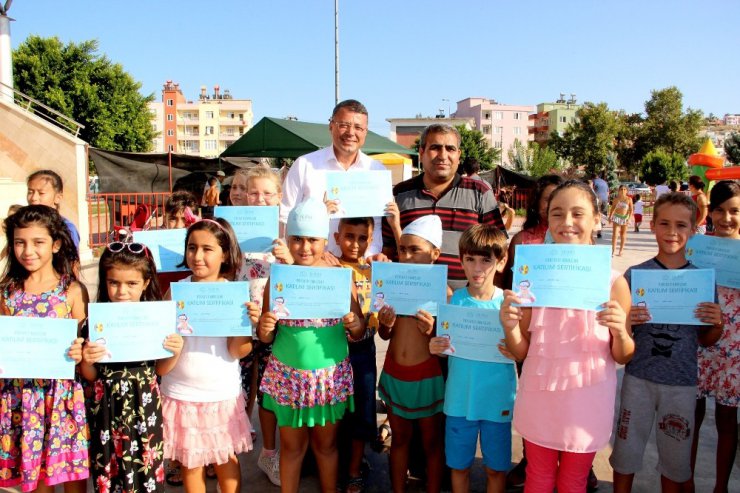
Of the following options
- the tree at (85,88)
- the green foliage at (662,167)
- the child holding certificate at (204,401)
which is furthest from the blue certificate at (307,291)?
the green foliage at (662,167)

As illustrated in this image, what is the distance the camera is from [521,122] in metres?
99.2

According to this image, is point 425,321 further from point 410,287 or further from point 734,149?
point 734,149

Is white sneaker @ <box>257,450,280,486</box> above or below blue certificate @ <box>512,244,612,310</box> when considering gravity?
below

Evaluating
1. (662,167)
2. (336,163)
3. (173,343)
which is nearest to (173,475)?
(173,343)

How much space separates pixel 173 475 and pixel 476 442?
1860 mm

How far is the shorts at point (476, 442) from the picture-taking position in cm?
270

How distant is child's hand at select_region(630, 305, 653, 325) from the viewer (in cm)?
239

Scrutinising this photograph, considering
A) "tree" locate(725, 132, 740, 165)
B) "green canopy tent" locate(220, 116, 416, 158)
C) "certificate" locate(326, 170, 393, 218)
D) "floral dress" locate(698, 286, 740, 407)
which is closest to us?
"floral dress" locate(698, 286, 740, 407)

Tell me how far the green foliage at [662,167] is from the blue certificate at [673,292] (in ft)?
168

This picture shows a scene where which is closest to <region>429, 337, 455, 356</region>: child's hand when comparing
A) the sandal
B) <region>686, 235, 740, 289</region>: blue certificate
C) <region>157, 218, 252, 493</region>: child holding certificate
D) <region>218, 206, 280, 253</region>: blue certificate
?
<region>157, 218, 252, 493</region>: child holding certificate

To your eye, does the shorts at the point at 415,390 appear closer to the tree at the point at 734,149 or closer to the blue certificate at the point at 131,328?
the blue certificate at the point at 131,328

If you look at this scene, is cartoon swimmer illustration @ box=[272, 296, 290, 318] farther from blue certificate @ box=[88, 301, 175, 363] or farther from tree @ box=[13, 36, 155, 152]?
tree @ box=[13, 36, 155, 152]

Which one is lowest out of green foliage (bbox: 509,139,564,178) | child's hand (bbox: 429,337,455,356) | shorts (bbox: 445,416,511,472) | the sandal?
the sandal

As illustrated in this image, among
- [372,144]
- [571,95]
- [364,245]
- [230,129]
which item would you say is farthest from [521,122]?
[364,245]
